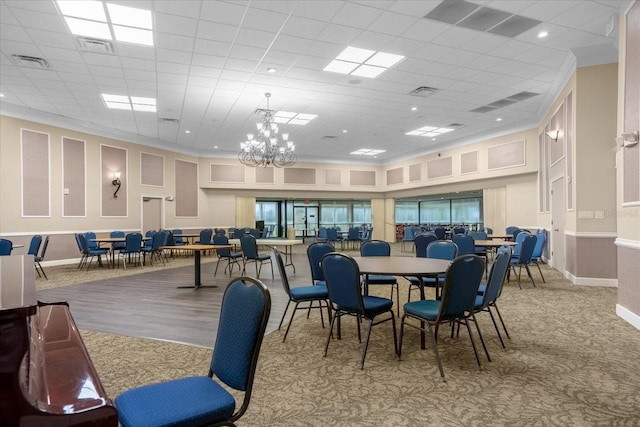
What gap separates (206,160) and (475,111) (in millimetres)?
10014

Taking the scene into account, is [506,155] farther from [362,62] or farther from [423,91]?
[362,62]

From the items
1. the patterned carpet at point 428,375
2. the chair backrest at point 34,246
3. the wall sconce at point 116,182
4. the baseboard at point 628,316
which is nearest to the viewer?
the patterned carpet at point 428,375

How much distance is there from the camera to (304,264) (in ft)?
33.9

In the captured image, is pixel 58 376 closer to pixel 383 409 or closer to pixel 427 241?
pixel 383 409

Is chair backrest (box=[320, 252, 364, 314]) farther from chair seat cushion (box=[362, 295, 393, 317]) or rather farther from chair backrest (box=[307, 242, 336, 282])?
chair backrest (box=[307, 242, 336, 282])

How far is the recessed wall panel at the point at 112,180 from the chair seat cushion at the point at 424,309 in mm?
10770

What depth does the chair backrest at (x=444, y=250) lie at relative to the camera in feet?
15.8

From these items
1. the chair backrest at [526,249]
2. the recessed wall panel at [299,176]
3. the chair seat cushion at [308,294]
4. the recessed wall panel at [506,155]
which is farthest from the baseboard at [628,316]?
the recessed wall panel at [299,176]

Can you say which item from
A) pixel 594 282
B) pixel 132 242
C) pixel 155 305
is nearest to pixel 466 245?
pixel 594 282

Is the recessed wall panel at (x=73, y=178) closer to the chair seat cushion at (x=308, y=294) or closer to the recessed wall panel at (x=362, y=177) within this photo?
the chair seat cushion at (x=308, y=294)

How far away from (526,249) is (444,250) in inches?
94.2

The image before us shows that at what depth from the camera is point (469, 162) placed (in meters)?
13.0

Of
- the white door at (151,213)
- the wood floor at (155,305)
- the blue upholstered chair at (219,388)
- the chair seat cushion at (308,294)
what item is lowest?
the wood floor at (155,305)

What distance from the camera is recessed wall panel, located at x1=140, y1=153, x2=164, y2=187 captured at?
1258cm
